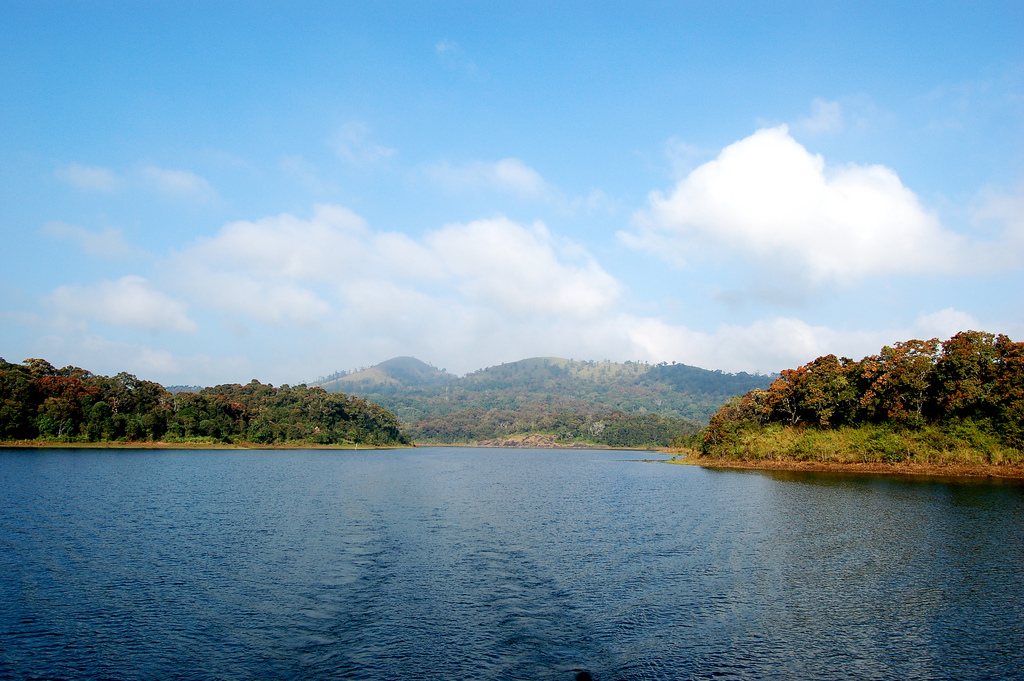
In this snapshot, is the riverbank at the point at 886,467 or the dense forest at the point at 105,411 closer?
the riverbank at the point at 886,467

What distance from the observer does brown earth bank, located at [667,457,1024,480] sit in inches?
3386

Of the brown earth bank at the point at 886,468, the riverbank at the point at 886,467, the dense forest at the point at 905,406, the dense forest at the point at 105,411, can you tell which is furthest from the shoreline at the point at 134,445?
the dense forest at the point at 905,406

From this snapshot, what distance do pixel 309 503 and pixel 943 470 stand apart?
3711 inches

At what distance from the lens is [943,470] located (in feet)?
296

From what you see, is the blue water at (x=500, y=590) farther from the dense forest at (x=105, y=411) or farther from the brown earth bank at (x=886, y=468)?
the dense forest at (x=105, y=411)

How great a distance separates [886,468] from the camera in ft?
314

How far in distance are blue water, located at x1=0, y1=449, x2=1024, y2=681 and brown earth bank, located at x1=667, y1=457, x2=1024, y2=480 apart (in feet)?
114

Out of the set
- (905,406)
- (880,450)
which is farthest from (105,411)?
(905,406)

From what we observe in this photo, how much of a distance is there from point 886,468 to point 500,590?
9208 centimetres

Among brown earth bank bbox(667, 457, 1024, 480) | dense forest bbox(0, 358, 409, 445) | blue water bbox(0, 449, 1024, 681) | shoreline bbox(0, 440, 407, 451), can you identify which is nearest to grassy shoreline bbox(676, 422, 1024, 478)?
brown earth bank bbox(667, 457, 1024, 480)

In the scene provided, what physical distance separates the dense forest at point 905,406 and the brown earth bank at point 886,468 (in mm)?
1592

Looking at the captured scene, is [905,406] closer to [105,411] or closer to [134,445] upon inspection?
[134,445]

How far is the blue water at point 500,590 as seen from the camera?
21.2 m

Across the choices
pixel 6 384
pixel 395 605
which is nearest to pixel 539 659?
pixel 395 605
